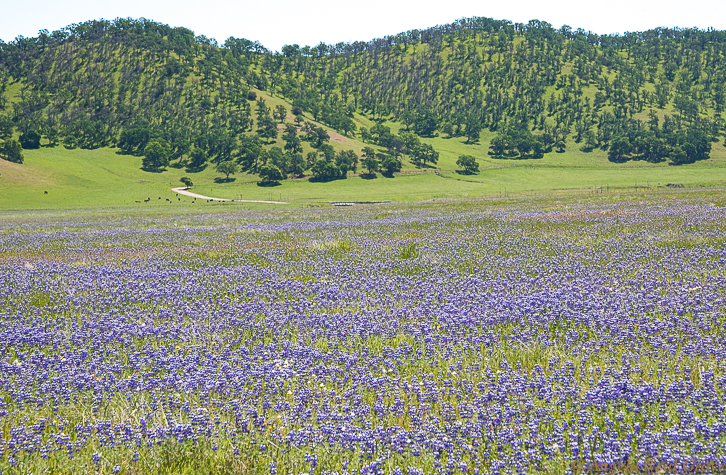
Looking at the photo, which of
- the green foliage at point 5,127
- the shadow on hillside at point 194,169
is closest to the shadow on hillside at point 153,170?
the shadow on hillside at point 194,169

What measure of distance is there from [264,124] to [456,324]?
191 m

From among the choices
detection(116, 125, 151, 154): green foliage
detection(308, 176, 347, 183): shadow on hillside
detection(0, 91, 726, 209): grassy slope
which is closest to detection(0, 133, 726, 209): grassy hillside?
detection(0, 91, 726, 209): grassy slope

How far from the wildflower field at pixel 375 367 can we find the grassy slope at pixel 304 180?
7633 cm

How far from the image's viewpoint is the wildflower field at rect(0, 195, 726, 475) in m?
4.99

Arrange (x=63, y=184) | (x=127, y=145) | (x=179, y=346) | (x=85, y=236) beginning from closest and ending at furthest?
(x=179, y=346)
(x=85, y=236)
(x=63, y=184)
(x=127, y=145)

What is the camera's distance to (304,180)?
147125mm

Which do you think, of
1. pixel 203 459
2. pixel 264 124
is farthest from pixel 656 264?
pixel 264 124

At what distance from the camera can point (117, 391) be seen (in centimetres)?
670

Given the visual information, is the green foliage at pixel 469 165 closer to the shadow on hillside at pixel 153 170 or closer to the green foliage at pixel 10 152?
the shadow on hillside at pixel 153 170

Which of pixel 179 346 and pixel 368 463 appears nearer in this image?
pixel 368 463

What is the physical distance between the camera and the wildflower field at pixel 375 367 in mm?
4988

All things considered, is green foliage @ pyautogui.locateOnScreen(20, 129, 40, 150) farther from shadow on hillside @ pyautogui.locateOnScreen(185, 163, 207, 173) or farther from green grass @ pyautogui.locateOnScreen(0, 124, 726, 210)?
shadow on hillside @ pyautogui.locateOnScreen(185, 163, 207, 173)

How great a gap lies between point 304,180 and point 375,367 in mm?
141777

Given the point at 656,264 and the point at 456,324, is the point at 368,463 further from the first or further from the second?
the point at 656,264
